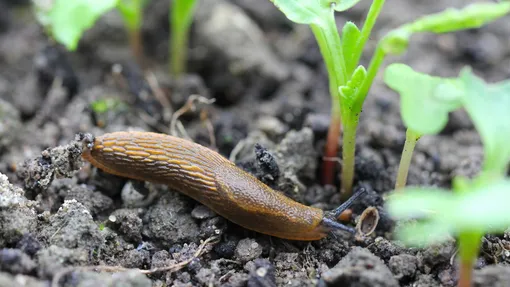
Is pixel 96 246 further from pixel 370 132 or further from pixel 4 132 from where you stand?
pixel 370 132

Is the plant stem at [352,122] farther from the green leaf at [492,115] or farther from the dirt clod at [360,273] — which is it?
the dirt clod at [360,273]

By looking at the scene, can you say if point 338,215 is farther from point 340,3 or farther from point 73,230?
point 73,230

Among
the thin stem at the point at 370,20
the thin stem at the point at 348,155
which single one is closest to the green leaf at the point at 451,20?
the thin stem at the point at 370,20

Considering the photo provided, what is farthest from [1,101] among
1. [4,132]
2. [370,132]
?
[370,132]

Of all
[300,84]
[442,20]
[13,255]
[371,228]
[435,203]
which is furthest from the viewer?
[300,84]

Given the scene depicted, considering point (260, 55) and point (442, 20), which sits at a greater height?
point (442, 20)
